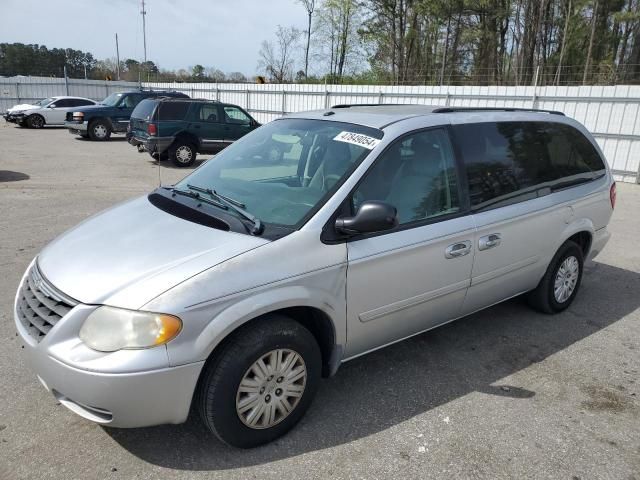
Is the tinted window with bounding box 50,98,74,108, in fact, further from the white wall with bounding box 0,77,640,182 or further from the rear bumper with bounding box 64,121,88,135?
the white wall with bounding box 0,77,640,182

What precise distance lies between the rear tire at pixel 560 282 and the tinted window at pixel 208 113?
431 inches

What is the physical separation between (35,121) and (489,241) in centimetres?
2300

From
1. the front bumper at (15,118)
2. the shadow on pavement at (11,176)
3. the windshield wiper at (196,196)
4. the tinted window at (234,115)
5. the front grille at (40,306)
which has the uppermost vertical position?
the tinted window at (234,115)

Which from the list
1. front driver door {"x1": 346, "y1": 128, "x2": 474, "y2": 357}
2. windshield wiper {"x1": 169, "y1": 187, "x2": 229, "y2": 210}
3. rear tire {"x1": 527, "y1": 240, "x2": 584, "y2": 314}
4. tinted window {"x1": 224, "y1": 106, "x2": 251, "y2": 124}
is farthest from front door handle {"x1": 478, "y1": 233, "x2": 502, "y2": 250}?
tinted window {"x1": 224, "y1": 106, "x2": 251, "y2": 124}

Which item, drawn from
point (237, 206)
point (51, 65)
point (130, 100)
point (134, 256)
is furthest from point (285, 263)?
point (51, 65)

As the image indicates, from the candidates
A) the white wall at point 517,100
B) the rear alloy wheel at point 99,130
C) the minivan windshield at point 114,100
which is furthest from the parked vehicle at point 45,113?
the white wall at point 517,100

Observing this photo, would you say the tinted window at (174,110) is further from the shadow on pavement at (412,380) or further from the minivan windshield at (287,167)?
the shadow on pavement at (412,380)

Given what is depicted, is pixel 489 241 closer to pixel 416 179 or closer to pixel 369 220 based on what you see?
pixel 416 179

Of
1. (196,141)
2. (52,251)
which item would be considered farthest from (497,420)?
(196,141)

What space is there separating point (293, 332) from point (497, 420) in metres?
1.40

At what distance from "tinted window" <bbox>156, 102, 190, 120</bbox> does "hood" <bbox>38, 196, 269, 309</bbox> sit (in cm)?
1062

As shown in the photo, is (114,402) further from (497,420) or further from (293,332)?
(497,420)

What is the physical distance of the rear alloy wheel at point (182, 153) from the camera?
13211mm

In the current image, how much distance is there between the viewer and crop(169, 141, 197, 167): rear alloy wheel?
1321cm
